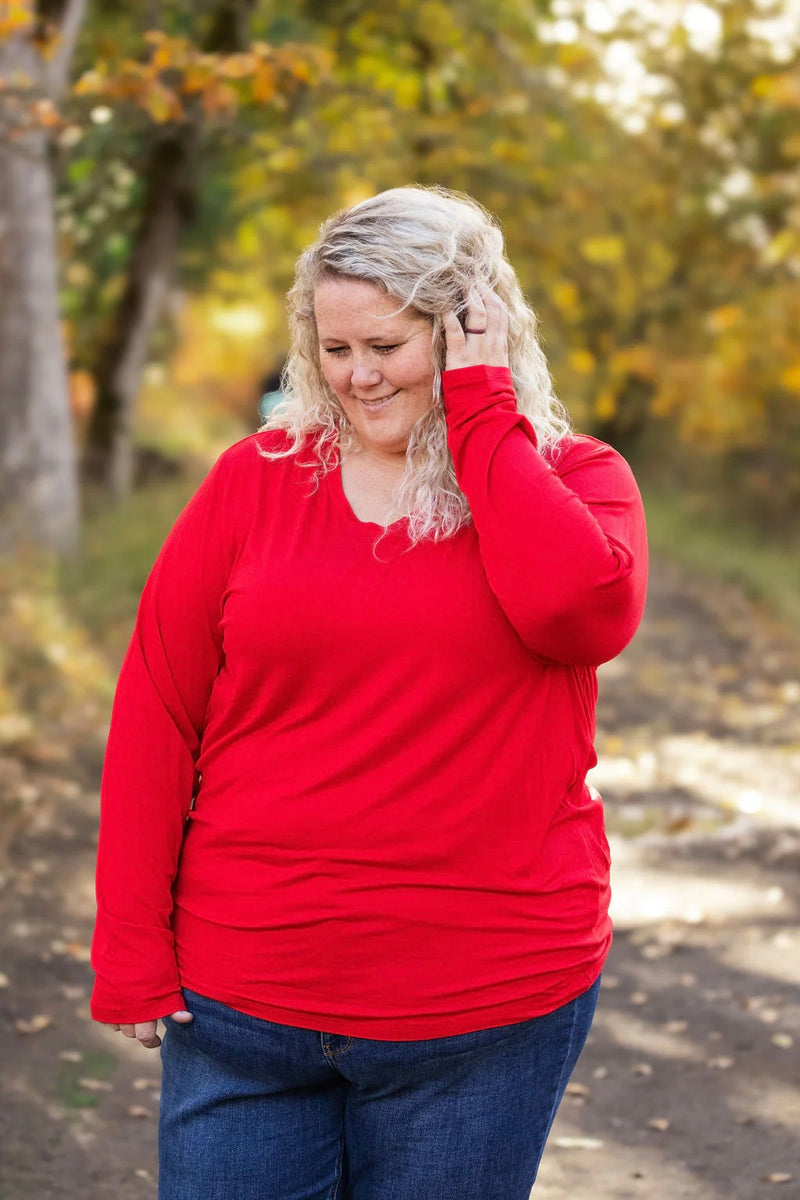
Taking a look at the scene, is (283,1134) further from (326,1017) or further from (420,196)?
(420,196)

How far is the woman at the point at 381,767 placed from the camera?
2.02 meters

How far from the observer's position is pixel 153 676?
215 centimetres

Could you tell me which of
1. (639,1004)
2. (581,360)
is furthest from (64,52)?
(581,360)

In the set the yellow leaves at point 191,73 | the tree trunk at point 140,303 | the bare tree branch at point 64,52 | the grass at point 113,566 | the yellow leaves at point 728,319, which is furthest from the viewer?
the yellow leaves at point 728,319

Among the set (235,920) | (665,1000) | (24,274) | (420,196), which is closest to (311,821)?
(235,920)

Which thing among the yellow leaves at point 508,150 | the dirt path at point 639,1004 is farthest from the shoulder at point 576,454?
the yellow leaves at point 508,150

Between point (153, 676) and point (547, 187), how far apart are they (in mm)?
12105

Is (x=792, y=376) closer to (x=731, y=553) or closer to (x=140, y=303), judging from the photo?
(x=731, y=553)

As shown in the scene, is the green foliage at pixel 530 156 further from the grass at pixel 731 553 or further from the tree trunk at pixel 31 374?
the grass at pixel 731 553

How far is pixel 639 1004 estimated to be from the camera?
16.9 ft

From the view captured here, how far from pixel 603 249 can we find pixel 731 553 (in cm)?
585

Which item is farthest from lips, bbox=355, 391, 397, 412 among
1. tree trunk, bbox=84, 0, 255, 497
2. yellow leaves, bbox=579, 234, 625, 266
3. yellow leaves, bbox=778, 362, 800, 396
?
yellow leaves, bbox=778, 362, 800, 396

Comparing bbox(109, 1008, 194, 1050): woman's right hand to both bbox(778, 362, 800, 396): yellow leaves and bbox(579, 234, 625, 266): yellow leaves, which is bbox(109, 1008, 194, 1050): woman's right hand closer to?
bbox(579, 234, 625, 266): yellow leaves

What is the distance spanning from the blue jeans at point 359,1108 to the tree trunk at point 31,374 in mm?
8204
